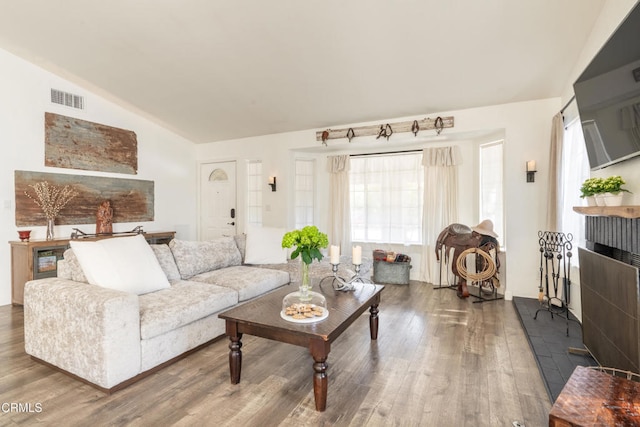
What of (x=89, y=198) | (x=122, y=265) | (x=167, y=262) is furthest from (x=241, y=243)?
(x=89, y=198)

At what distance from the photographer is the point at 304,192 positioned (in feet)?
18.9

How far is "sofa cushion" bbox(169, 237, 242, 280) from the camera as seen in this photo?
3.26 m

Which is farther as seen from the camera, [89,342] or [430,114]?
[430,114]

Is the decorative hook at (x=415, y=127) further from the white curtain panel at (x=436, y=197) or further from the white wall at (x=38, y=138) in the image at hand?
the white wall at (x=38, y=138)

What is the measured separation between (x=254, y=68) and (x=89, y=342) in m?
3.19

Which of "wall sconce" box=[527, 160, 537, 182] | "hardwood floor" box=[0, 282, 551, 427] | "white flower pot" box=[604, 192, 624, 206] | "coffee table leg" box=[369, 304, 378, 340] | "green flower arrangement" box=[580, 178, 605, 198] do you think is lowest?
"hardwood floor" box=[0, 282, 551, 427]

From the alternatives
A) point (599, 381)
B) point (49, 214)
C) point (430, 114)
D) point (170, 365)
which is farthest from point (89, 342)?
point (430, 114)

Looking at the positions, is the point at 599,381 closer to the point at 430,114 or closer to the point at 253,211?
the point at 430,114

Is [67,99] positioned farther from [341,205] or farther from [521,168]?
[521,168]

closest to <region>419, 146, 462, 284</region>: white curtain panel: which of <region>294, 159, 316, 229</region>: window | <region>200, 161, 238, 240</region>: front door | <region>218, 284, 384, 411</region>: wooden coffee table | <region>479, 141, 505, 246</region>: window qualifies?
<region>479, 141, 505, 246</region>: window

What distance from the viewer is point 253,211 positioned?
19.7ft

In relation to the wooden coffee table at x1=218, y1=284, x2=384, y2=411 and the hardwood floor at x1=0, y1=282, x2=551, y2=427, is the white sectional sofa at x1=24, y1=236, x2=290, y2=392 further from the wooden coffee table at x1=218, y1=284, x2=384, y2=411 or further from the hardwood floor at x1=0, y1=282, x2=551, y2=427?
the wooden coffee table at x1=218, y1=284, x2=384, y2=411

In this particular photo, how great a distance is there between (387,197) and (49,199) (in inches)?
192

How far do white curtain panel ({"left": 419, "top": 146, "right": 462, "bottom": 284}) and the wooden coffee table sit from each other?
2629 mm
